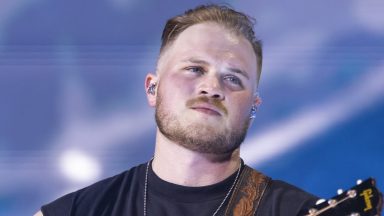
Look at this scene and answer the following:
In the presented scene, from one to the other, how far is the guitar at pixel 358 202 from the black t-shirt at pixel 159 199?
0.70ft

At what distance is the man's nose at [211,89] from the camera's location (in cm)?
175

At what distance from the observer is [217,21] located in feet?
6.30

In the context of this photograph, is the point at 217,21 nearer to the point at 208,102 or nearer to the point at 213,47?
the point at 213,47

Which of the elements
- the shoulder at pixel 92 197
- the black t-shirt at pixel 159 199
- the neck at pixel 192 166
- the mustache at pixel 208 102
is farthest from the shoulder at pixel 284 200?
the shoulder at pixel 92 197

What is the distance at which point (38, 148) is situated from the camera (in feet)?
7.45

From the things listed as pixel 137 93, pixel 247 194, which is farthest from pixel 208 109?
pixel 137 93

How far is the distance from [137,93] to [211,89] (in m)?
0.59

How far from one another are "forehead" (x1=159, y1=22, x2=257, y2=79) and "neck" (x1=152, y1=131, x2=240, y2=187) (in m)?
0.24

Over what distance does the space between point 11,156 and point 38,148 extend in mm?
92

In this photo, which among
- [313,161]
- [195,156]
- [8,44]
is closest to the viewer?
[195,156]

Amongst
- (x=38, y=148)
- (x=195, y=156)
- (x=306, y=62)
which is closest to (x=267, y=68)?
(x=306, y=62)

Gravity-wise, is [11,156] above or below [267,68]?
below

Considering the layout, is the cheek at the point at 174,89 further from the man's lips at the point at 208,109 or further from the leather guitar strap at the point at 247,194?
the leather guitar strap at the point at 247,194

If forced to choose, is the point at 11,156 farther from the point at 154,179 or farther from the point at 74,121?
the point at 154,179
